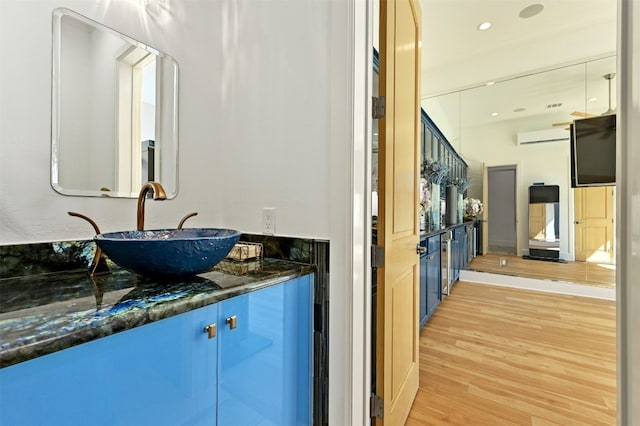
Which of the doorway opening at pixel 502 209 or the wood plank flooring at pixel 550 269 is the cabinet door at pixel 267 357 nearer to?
the wood plank flooring at pixel 550 269

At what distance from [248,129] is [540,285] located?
465 cm

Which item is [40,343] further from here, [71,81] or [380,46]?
[380,46]

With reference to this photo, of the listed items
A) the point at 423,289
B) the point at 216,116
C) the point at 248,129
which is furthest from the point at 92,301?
the point at 423,289

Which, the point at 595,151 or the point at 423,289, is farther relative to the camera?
the point at 423,289

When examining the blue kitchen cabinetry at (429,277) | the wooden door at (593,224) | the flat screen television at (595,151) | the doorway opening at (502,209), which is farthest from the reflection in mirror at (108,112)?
the wooden door at (593,224)

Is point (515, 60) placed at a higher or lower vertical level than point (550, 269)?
higher

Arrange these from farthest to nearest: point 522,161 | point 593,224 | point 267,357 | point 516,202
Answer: point 516,202 → point 522,161 → point 593,224 → point 267,357

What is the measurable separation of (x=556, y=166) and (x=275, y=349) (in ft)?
16.4

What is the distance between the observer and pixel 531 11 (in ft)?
9.73

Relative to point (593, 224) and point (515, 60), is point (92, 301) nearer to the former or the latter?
point (515, 60)

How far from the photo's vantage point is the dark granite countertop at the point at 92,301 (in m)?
0.54

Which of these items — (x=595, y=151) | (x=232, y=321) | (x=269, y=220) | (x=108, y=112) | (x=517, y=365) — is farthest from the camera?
(x=595, y=151)

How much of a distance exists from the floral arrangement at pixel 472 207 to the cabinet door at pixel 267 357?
448 centimetres

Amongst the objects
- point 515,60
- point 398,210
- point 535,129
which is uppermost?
point 515,60
